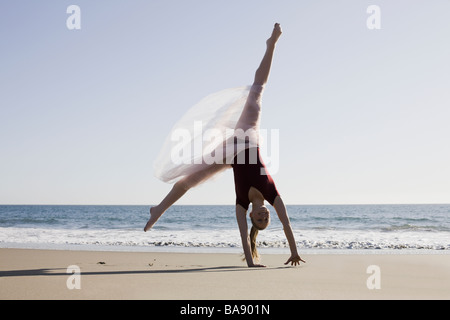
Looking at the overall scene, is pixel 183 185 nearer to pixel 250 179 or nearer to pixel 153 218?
pixel 153 218

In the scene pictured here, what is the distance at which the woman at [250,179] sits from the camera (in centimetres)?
631

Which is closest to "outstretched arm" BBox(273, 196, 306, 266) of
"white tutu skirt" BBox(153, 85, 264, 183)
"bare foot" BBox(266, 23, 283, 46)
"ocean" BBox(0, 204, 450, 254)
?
"white tutu skirt" BBox(153, 85, 264, 183)

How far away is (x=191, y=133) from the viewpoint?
6859 millimetres

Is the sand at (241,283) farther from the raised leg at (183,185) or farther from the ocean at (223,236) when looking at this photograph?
the ocean at (223,236)

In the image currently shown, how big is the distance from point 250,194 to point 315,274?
1.58 m

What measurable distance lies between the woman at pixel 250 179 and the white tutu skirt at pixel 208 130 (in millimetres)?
16

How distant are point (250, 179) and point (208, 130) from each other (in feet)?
3.65

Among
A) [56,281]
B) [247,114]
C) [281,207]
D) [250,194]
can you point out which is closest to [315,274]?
[281,207]

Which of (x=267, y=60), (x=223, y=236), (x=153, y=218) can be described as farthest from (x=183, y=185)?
(x=223, y=236)

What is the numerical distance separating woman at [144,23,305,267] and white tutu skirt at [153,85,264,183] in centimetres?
2

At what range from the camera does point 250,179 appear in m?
6.40

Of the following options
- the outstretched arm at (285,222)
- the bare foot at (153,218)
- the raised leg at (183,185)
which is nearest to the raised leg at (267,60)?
the raised leg at (183,185)
